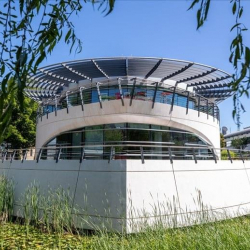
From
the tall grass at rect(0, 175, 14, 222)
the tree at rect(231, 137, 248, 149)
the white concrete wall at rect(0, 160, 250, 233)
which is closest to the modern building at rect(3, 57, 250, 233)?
the white concrete wall at rect(0, 160, 250, 233)

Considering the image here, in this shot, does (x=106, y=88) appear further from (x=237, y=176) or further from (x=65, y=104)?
(x=237, y=176)

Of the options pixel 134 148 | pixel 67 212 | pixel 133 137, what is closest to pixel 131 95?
pixel 133 137

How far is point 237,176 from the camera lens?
13.1m

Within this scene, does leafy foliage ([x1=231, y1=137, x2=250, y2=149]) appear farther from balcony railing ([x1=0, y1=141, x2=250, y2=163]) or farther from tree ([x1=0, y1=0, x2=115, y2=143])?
tree ([x1=0, y1=0, x2=115, y2=143])

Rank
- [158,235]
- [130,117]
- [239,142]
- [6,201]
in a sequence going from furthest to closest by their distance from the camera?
[239,142] < [130,117] < [6,201] < [158,235]

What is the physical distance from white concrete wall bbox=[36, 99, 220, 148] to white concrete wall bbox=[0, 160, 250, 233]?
6665 millimetres

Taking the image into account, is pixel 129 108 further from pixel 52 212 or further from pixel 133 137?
pixel 52 212

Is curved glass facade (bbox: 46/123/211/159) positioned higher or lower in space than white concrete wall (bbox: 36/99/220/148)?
lower

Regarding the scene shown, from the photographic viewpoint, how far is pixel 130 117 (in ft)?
59.6

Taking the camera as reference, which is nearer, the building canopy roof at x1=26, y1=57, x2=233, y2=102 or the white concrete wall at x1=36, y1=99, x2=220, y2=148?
the white concrete wall at x1=36, y1=99, x2=220, y2=148

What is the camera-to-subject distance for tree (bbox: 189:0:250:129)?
1769 millimetres

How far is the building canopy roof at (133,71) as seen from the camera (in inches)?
838

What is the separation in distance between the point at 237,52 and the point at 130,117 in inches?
645

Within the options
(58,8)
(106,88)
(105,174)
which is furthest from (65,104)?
(58,8)
